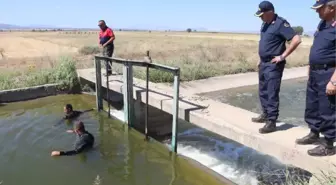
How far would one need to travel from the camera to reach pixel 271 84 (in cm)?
512

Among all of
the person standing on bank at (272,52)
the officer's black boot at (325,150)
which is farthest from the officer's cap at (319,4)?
the officer's black boot at (325,150)

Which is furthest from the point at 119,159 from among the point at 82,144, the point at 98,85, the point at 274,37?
the point at 274,37

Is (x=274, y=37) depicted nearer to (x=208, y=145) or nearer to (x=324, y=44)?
(x=324, y=44)

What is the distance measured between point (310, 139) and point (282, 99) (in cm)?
899

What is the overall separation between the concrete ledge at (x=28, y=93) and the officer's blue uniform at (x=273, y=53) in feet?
28.3

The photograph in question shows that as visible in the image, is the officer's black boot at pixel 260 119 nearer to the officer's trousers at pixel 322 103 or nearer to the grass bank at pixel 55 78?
the officer's trousers at pixel 322 103

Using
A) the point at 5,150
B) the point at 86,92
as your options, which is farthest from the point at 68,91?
the point at 5,150

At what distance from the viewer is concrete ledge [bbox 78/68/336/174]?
14.7 feet

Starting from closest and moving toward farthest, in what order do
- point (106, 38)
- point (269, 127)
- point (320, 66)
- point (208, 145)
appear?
point (320, 66)
point (269, 127)
point (208, 145)
point (106, 38)

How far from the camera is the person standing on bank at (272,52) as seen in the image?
4922 mm

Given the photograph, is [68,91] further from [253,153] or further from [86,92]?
[253,153]

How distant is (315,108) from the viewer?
4.45 meters

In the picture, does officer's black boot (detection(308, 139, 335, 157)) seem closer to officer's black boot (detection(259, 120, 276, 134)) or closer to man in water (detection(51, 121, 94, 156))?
officer's black boot (detection(259, 120, 276, 134))

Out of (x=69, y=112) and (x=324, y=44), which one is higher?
(x=324, y=44)
